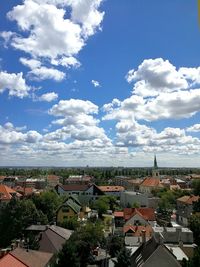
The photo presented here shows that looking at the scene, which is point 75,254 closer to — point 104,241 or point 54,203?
point 104,241

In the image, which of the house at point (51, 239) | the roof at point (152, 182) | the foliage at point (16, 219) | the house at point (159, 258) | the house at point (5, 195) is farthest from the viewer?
the roof at point (152, 182)

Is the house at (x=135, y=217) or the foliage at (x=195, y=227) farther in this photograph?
the house at (x=135, y=217)

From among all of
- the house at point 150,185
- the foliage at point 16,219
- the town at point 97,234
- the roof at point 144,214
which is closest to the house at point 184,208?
the town at point 97,234

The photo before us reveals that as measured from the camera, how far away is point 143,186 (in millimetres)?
143750

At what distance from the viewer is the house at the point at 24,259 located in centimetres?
3272

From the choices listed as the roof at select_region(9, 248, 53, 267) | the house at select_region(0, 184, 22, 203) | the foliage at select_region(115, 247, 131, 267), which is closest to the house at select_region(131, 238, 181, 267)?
the foliage at select_region(115, 247, 131, 267)

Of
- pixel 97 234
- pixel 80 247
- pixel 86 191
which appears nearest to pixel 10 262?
pixel 80 247

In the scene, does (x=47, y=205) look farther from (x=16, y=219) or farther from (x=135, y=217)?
(x=135, y=217)

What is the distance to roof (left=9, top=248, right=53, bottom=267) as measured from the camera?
1342 inches

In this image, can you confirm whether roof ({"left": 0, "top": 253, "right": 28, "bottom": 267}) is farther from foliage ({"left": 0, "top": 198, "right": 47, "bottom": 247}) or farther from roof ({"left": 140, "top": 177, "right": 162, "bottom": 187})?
roof ({"left": 140, "top": 177, "right": 162, "bottom": 187})

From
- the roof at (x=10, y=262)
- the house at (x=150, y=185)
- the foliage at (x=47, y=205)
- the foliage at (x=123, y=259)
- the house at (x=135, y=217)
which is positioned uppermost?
the house at (x=150, y=185)

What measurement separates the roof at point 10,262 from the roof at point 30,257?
0.38m

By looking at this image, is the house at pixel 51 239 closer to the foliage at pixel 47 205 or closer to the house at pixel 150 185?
the foliage at pixel 47 205

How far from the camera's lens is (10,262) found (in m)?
32.8
